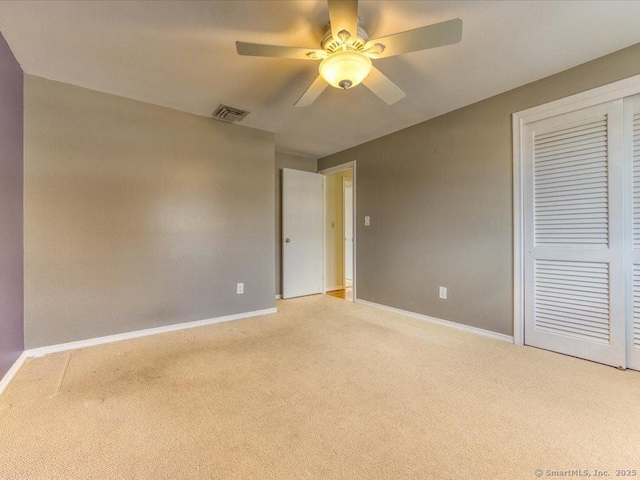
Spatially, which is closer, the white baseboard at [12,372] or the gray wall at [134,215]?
the white baseboard at [12,372]

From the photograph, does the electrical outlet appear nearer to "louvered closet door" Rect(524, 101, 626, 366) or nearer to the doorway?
"louvered closet door" Rect(524, 101, 626, 366)

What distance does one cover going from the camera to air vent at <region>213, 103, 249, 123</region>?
110 inches

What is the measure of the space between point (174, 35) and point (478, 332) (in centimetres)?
343

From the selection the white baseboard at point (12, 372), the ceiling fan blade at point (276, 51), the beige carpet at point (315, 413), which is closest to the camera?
the beige carpet at point (315, 413)

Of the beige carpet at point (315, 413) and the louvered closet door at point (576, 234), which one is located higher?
the louvered closet door at point (576, 234)

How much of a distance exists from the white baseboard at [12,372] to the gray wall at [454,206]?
3383 millimetres

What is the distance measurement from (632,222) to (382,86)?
1996 mm

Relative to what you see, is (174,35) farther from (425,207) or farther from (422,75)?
(425,207)

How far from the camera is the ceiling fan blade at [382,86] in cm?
179

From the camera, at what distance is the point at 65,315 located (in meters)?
2.34

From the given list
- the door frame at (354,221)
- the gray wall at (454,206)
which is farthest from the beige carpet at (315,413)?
the door frame at (354,221)

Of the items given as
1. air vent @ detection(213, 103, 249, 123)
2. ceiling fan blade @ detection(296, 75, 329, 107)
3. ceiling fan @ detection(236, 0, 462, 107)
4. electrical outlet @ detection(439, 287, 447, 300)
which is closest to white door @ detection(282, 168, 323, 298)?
air vent @ detection(213, 103, 249, 123)

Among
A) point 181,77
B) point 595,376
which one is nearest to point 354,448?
point 595,376

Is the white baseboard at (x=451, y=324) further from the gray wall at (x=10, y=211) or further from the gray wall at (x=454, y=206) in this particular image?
the gray wall at (x=10, y=211)
